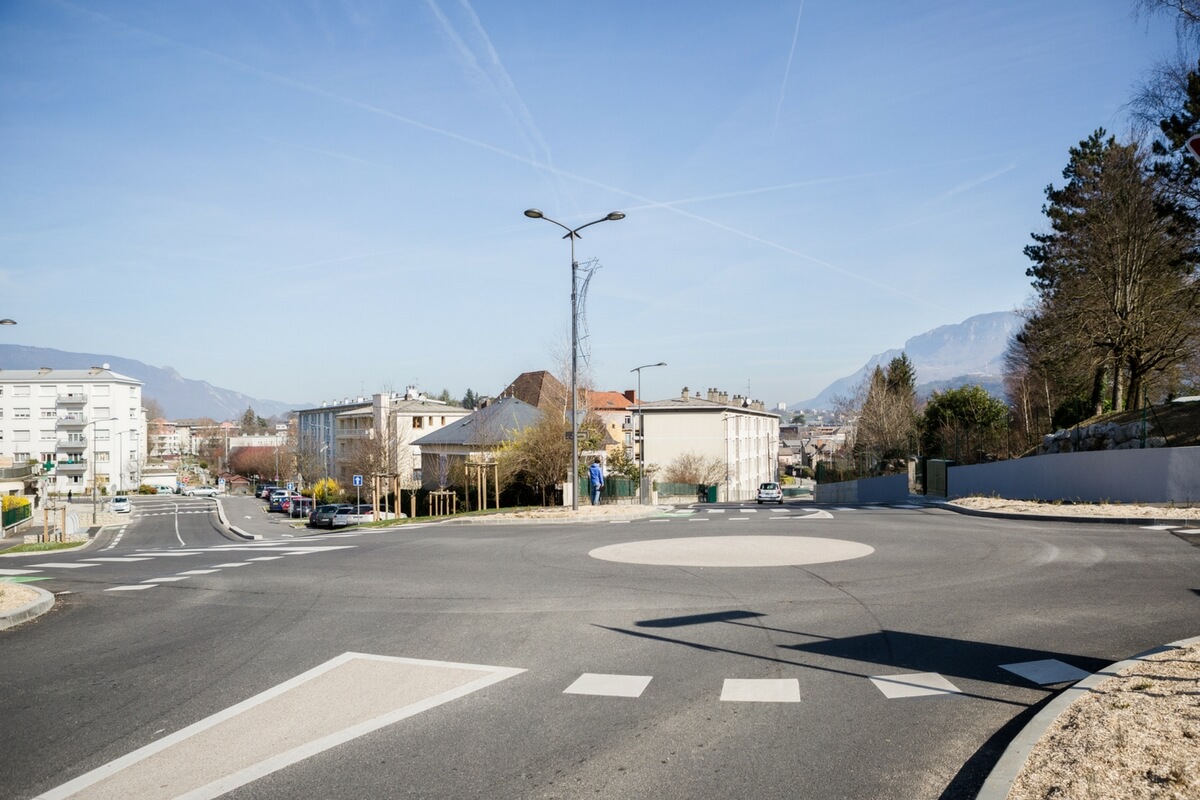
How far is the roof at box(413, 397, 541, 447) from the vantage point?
49.0 m

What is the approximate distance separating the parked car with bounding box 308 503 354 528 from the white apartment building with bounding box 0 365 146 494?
2595 inches

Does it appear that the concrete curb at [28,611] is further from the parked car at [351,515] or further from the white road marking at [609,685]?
the parked car at [351,515]

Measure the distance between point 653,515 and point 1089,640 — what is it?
18.1m

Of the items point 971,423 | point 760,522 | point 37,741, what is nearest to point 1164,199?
point 760,522

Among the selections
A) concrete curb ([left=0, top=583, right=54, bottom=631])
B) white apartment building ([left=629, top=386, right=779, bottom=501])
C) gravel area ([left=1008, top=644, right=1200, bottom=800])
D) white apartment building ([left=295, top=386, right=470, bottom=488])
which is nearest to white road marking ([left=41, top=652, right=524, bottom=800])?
gravel area ([left=1008, top=644, right=1200, bottom=800])

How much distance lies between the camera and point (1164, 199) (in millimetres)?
28016

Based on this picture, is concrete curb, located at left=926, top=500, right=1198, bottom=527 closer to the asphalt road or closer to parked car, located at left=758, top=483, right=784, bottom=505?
→ the asphalt road

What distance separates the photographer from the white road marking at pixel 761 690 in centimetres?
654

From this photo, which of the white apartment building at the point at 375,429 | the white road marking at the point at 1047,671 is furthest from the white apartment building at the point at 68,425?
the white road marking at the point at 1047,671

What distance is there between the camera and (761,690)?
6770 millimetres

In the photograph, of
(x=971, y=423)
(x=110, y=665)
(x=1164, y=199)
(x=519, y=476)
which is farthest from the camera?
(x=971, y=423)

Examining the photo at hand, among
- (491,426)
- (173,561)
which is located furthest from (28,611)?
(491,426)

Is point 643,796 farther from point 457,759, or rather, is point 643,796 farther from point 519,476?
point 519,476

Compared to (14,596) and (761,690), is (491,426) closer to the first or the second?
(14,596)
